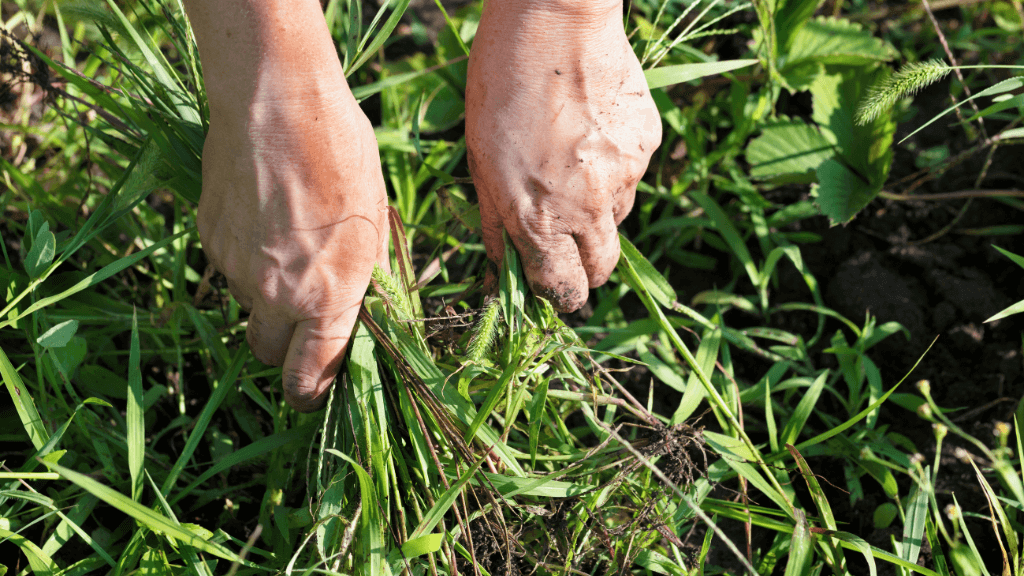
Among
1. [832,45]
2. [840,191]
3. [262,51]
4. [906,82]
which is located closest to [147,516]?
[262,51]

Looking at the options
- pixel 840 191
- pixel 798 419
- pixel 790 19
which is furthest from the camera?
pixel 790 19

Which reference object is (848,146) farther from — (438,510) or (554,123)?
(438,510)

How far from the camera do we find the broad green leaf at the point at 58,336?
1097 mm

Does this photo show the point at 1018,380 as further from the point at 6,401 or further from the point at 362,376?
the point at 6,401

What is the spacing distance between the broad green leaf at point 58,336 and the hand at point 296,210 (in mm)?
301

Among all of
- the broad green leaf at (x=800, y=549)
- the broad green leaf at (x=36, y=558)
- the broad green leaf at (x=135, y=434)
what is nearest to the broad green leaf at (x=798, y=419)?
the broad green leaf at (x=800, y=549)

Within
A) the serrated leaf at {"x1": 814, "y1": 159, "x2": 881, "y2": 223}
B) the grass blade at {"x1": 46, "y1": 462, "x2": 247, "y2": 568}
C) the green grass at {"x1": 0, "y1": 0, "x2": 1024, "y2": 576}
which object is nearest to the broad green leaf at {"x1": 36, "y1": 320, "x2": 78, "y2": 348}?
the green grass at {"x1": 0, "y1": 0, "x2": 1024, "y2": 576}

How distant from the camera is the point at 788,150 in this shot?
5.57 ft

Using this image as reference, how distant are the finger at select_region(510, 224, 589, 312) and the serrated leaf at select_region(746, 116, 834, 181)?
781 mm

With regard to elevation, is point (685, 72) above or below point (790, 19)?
above

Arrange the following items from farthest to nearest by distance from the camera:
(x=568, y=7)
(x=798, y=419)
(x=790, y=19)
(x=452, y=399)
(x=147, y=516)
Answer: (x=790, y=19) → (x=798, y=419) → (x=452, y=399) → (x=568, y=7) → (x=147, y=516)

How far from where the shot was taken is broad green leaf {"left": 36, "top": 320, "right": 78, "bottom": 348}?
1.10 meters

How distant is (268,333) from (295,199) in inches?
10.9

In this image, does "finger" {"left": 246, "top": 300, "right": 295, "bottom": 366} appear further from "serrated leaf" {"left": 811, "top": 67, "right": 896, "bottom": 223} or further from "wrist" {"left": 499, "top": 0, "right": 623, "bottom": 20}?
"serrated leaf" {"left": 811, "top": 67, "right": 896, "bottom": 223}
